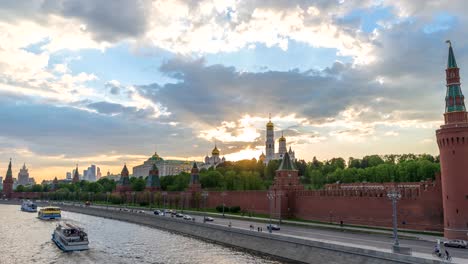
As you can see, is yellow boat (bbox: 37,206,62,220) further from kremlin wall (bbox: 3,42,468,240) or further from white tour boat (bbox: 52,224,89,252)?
white tour boat (bbox: 52,224,89,252)

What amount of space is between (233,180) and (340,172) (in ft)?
94.6

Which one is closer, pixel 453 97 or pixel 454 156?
pixel 454 156

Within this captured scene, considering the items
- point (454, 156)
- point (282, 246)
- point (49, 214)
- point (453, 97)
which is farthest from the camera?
point (49, 214)

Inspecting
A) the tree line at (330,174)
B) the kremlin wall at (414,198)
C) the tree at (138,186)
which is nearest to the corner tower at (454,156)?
the kremlin wall at (414,198)

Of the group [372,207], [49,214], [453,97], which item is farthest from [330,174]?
[453,97]

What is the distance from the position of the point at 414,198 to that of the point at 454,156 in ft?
26.0

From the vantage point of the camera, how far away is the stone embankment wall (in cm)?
3012

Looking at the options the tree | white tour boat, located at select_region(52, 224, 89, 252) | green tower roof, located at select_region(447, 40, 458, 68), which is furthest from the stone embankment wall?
the tree

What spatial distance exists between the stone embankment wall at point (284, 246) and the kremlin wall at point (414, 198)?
13.6 metres

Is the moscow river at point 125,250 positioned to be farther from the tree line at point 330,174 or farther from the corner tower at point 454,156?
the tree line at point 330,174

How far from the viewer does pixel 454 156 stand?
4119 centimetres

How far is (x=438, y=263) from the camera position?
25.4 metres

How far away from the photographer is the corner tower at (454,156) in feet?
131

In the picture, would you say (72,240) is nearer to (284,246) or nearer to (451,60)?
(284,246)
